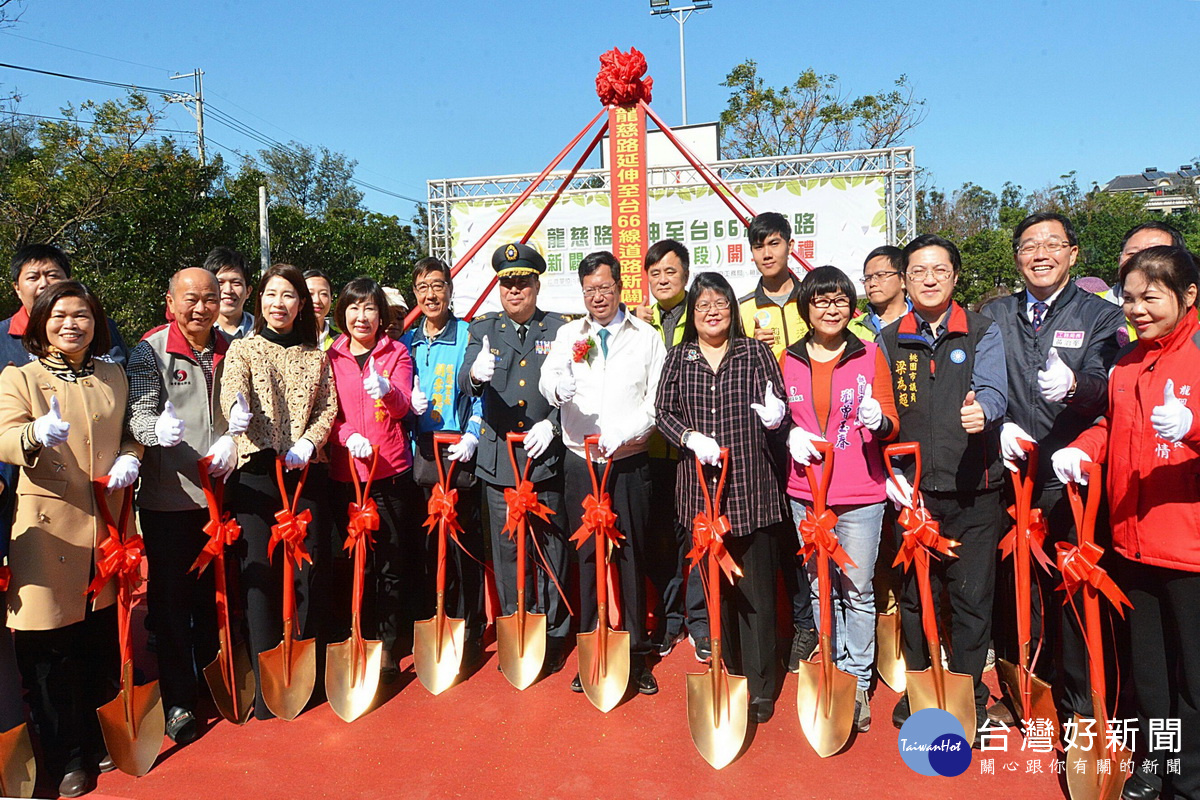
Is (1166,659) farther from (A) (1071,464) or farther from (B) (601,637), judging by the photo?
(B) (601,637)

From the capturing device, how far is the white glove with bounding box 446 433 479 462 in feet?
11.3

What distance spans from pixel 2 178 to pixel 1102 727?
15.4m

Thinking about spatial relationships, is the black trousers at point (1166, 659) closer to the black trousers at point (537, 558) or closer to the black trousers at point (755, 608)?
the black trousers at point (755, 608)

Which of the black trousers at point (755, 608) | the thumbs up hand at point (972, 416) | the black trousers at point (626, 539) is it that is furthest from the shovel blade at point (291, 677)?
the thumbs up hand at point (972, 416)

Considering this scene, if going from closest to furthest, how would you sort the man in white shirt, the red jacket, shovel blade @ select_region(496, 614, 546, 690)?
the red jacket → the man in white shirt → shovel blade @ select_region(496, 614, 546, 690)

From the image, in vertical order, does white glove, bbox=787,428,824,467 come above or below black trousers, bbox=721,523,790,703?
above

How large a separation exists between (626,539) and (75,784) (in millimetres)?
2353

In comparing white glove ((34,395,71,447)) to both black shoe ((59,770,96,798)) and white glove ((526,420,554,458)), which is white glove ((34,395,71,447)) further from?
white glove ((526,420,554,458))

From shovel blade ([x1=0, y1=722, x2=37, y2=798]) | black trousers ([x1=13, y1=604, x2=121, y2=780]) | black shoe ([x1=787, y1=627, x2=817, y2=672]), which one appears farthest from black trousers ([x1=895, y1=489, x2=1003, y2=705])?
shovel blade ([x1=0, y1=722, x2=37, y2=798])

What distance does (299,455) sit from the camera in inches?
121

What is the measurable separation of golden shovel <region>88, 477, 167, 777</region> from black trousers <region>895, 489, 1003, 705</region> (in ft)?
10.2

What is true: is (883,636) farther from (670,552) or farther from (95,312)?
(95,312)

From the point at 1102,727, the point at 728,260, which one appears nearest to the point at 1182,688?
the point at 1102,727

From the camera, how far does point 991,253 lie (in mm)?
24734
